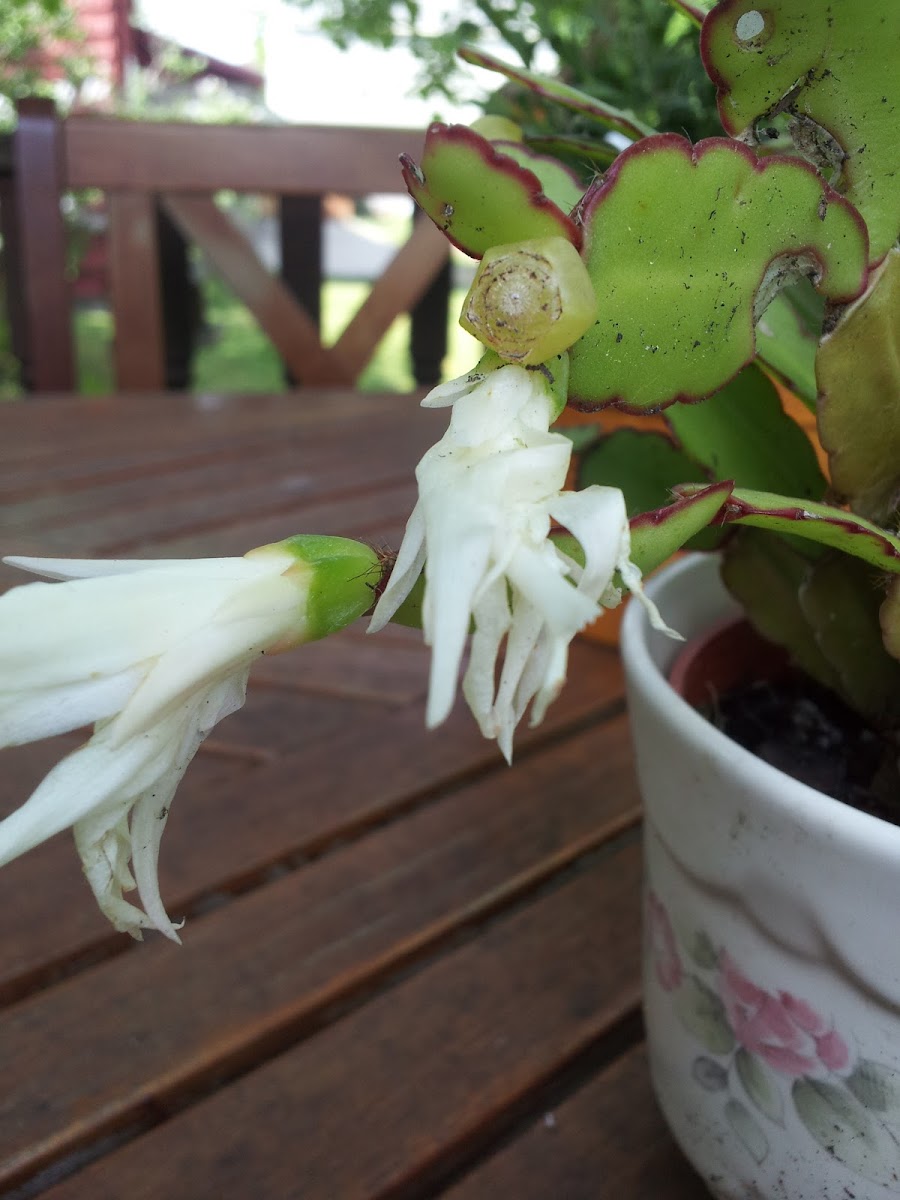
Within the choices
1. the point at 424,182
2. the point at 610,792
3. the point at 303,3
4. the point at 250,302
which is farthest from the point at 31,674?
the point at 303,3

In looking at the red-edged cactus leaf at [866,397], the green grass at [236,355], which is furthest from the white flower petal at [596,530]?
the green grass at [236,355]

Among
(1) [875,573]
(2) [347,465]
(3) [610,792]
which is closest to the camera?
(1) [875,573]

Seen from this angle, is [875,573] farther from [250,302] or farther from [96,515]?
[250,302]

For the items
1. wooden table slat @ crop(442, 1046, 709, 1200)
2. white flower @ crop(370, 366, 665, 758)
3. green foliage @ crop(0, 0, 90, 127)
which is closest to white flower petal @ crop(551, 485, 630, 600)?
white flower @ crop(370, 366, 665, 758)

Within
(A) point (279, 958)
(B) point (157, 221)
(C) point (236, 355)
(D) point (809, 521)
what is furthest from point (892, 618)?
(C) point (236, 355)

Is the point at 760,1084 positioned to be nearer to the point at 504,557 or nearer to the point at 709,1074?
the point at 709,1074

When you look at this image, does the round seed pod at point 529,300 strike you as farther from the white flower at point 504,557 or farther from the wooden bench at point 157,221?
the wooden bench at point 157,221

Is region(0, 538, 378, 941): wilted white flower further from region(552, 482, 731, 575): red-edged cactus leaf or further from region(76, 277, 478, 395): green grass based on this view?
region(76, 277, 478, 395): green grass
